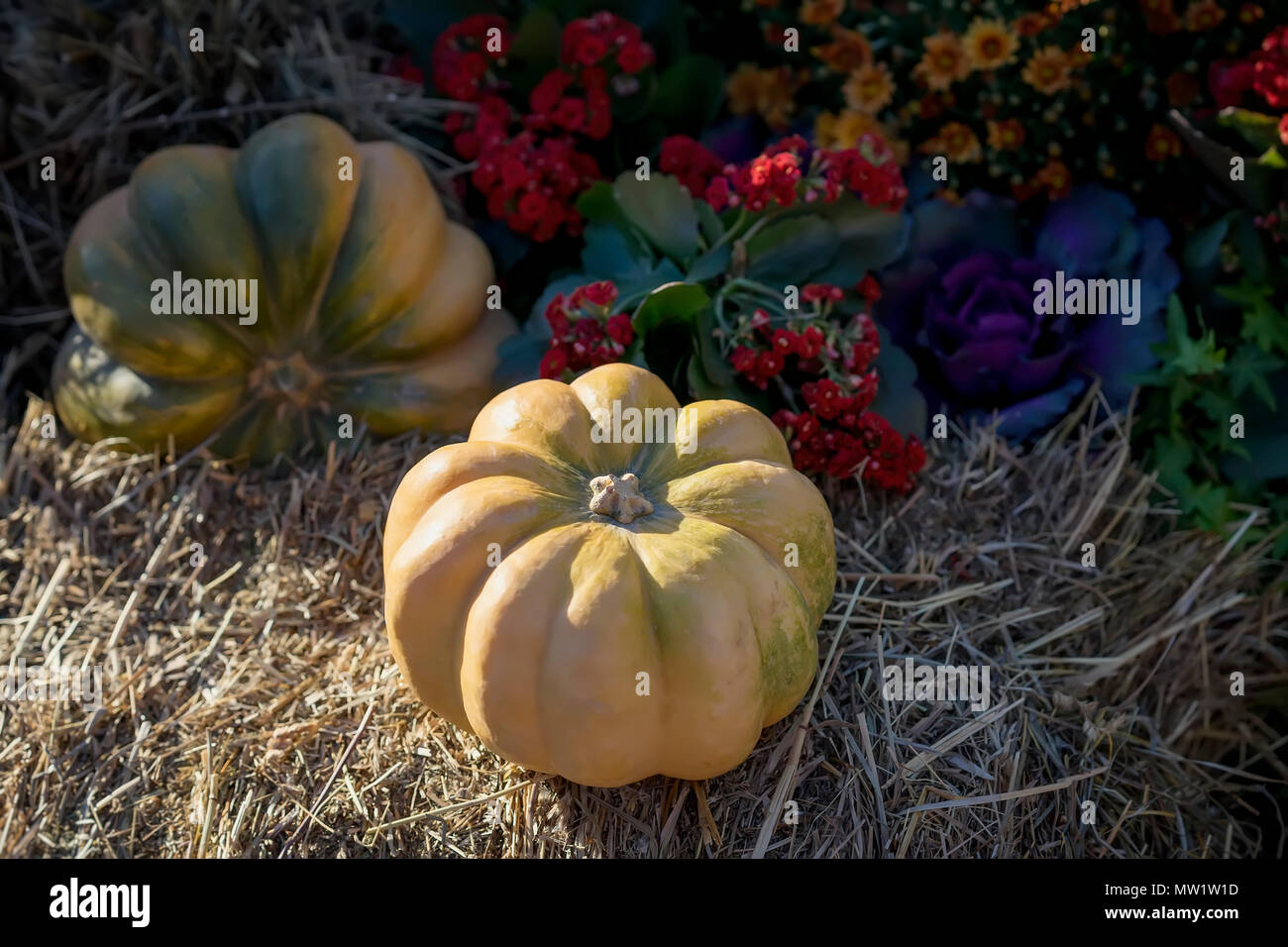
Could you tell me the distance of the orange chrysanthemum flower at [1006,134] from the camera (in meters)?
2.49

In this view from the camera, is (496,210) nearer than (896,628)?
No

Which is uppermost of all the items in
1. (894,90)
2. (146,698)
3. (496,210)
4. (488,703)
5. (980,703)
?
(894,90)

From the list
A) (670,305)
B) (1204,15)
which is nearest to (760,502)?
(670,305)

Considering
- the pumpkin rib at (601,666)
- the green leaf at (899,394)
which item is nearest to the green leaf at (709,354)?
the green leaf at (899,394)

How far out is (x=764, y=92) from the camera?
2.66 m

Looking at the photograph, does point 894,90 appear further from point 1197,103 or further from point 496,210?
point 496,210

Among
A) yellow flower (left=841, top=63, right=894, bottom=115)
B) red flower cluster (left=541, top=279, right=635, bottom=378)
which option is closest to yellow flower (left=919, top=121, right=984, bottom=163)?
yellow flower (left=841, top=63, right=894, bottom=115)

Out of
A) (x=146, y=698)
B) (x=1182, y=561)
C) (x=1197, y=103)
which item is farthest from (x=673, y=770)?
(x=1197, y=103)

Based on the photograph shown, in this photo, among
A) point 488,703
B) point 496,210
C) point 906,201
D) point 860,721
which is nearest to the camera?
point 488,703

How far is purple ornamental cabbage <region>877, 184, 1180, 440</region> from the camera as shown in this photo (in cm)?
229

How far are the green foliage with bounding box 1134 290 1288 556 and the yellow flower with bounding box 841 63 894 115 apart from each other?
77 centimetres

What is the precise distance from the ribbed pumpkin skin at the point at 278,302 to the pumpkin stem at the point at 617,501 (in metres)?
0.78

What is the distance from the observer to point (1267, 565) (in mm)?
2225

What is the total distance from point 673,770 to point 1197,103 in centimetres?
196
